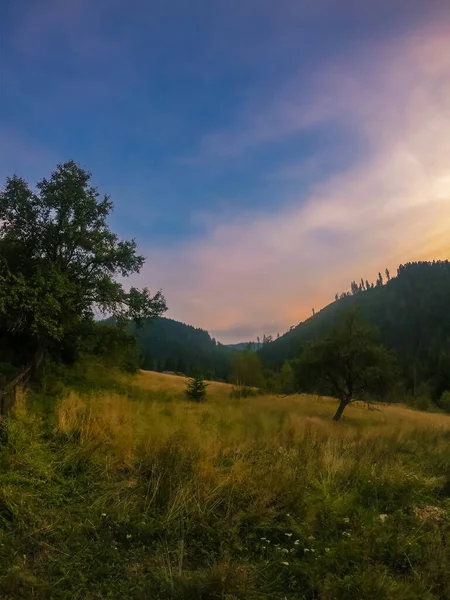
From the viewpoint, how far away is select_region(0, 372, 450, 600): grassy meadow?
12.6 ft

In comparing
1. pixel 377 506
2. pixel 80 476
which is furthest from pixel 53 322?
pixel 377 506

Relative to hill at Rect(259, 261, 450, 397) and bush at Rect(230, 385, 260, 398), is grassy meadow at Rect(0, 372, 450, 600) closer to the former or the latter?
bush at Rect(230, 385, 260, 398)

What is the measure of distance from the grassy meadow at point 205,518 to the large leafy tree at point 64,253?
11.8 metres

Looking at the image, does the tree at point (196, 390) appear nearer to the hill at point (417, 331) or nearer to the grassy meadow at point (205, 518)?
the grassy meadow at point (205, 518)

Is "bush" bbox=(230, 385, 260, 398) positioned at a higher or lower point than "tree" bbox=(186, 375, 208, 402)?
lower

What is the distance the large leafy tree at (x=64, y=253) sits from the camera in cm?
1903

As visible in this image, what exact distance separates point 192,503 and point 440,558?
10.1 feet

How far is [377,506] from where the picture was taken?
601cm

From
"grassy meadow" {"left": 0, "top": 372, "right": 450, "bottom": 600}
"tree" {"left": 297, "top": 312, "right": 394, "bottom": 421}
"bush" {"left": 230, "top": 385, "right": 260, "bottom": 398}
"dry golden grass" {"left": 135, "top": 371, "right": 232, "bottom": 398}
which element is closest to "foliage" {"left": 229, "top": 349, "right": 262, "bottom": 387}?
"bush" {"left": 230, "top": 385, "right": 260, "bottom": 398}

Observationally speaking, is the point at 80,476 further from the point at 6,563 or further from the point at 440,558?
the point at 440,558

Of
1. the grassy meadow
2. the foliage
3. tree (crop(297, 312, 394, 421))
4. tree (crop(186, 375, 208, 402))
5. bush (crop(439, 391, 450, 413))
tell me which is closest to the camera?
the grassy meadow

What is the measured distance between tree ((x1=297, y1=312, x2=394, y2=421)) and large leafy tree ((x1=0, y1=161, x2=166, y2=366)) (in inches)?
Result: 463

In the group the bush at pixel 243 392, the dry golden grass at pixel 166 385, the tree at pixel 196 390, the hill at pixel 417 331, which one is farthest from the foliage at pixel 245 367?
the tree at pixel 196 390

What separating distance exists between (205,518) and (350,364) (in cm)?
2178
